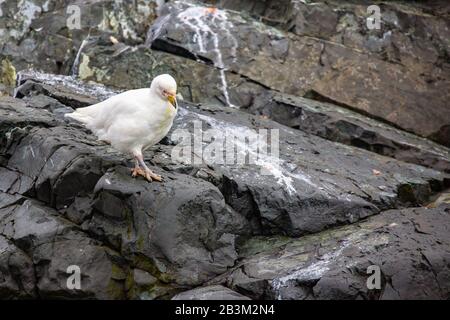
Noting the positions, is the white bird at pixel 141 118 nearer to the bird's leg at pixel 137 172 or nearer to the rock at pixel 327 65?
the bird's leg at pixel 137 172

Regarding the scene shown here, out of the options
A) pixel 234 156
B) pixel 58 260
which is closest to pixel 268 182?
pixel 234 156

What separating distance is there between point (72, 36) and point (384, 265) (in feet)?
26.5

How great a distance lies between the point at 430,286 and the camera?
6934 millimetres

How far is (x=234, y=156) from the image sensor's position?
890 centimetres

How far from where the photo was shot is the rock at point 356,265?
689 centimetres

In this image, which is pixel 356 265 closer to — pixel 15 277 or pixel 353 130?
pixel 15 277

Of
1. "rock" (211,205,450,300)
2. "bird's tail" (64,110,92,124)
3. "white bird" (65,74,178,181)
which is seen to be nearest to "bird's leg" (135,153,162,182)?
"white bird" (65,74,178,181)

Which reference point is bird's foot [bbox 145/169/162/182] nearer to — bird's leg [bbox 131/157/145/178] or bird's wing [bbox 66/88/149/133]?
bird's leg [bbox 131/157/145/178]

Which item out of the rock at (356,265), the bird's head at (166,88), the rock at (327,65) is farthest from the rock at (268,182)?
the rock at (327,65)

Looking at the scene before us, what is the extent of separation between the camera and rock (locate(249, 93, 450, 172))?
10.7 m

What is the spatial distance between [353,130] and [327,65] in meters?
1.72

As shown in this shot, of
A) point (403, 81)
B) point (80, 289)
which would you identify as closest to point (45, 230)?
point (80, 289)
